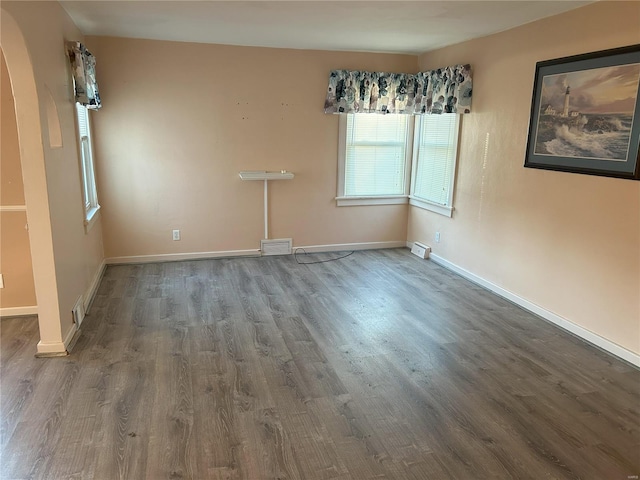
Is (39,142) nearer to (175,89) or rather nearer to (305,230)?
(175,89)

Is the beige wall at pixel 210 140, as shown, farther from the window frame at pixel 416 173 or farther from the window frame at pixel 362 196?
the window frame at pixel 416 173

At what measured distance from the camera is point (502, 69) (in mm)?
4129

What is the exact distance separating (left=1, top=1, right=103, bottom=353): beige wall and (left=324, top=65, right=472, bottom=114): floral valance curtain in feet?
9.07

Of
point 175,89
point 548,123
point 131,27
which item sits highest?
point 131,27

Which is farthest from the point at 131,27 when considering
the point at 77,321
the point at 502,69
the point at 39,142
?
the point at 502,69

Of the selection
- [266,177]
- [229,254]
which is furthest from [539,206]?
[229,254]

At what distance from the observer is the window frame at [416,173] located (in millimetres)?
4887

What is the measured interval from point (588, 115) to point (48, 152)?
3714 mm

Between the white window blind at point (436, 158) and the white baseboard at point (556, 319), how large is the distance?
848mm

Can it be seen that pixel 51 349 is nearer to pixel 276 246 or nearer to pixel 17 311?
pixel 17 311

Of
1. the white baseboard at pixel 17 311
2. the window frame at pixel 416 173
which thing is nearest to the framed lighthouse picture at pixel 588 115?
the window frame at pixel 416 173

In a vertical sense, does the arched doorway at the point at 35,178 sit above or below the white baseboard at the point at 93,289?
above

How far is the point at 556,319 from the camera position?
3688mm

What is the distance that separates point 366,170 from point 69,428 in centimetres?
431
